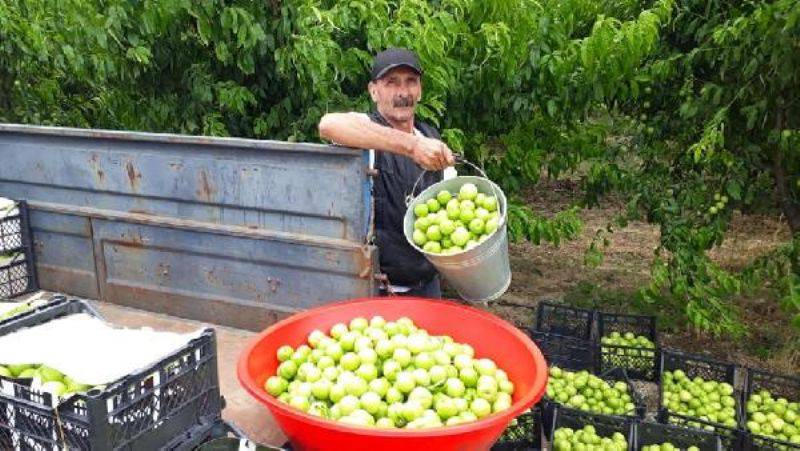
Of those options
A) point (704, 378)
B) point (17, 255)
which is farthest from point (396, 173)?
point (704, 378)

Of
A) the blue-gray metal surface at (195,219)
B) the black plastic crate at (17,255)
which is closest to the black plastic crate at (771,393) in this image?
the blue-gray metal surface at (195,219)

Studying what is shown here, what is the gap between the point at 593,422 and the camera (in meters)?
4.16

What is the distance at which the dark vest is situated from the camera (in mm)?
3590

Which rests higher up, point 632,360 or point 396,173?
point 396,173

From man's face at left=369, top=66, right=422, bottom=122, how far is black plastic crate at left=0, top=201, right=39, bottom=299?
8.03 ft

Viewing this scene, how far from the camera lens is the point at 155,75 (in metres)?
5.07

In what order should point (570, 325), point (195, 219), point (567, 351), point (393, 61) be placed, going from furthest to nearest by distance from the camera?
1. point (570, 325)
2. point (567, 351)
3. point (195, 219)
4. point (393, 61)

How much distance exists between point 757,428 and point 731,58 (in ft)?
8.41

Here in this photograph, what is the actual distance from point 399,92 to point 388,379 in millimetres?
1701

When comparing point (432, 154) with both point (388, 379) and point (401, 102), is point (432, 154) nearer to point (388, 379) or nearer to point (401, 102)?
point (401, 102)

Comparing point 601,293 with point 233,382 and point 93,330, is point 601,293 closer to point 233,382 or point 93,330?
point 233,382

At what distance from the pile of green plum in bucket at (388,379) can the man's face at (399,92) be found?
127cm

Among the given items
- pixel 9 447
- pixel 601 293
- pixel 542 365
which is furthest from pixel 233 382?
pixel 601 293

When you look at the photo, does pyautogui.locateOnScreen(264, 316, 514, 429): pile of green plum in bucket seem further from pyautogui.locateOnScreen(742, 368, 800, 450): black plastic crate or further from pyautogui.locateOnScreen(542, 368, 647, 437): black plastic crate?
pyautogui.locateOnScreen(742, 368, 800, 450): black plastic crate
